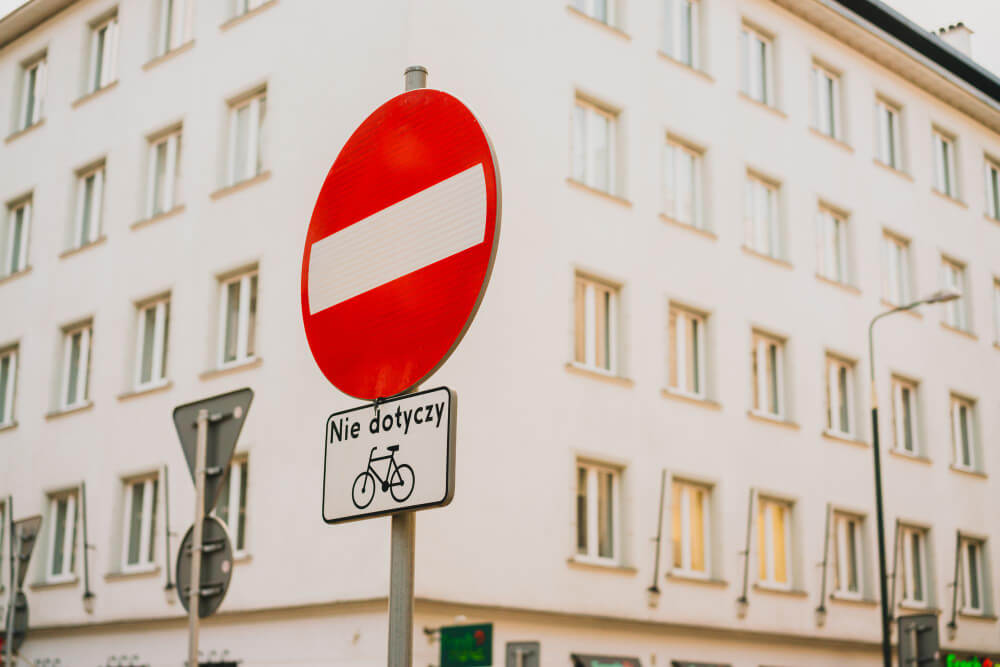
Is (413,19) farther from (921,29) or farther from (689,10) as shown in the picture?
(921,29)

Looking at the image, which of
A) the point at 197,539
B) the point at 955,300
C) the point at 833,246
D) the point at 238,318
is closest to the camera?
the point at 197,539

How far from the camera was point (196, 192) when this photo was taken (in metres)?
23.1

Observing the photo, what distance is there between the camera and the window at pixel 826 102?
91.0 feet

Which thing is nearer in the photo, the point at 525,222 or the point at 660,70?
the point at 525,222

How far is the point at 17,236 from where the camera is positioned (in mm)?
28000

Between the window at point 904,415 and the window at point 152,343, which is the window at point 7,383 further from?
the window at point 904,415

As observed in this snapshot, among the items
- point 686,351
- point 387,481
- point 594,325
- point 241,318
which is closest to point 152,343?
point 241,318

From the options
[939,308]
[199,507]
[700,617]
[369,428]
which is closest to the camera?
[369,428]

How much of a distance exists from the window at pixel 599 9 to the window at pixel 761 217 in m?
4.37

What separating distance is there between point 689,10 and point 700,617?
35.7ft

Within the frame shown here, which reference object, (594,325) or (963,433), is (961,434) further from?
(594,325)

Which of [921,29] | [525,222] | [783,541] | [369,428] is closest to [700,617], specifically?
[783,541]

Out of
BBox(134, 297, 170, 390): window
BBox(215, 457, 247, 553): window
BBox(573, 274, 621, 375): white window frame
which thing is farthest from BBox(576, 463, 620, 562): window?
BBox(134, 297, 170, 390): window

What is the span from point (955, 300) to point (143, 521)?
61.9 feet
